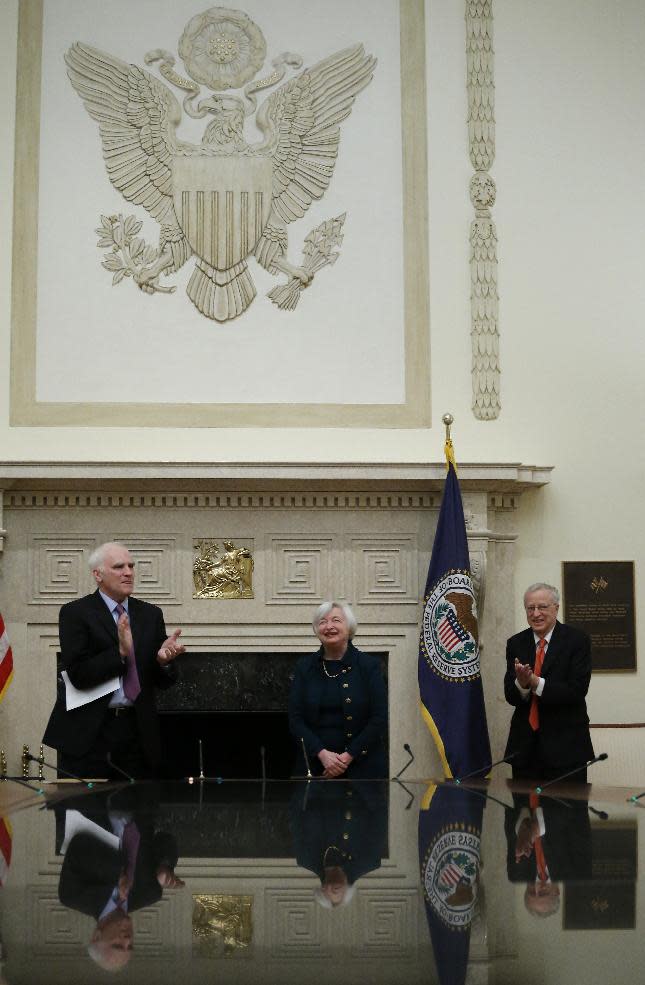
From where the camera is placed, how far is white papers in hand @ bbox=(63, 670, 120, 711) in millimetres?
4145

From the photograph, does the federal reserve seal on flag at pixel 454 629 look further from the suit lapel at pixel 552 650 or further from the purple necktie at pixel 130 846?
the purple necktie at pixel 130 846

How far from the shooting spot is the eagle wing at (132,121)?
6520mm

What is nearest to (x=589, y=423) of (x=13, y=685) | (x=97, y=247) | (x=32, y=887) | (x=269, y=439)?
(x=269, y=439)

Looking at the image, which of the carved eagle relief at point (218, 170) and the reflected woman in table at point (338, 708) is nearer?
the reflected woman in table at point (338, 708)

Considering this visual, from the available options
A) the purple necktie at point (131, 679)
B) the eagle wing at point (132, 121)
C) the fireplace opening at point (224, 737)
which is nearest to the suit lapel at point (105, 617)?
the purple necktie at point (131, 679)

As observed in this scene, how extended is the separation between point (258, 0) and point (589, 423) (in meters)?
2.93

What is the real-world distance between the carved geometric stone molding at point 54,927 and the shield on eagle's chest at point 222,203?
4.89 m

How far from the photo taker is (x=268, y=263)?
6531 mm

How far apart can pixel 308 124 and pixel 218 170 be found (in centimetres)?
55

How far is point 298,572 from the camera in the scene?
6336 millimetres

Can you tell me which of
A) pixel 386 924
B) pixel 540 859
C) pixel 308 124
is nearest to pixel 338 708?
pixel 540 859

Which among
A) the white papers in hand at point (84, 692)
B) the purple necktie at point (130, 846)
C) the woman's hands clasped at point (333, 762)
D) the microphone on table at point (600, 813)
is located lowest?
the woman's hands clasped at point (333, 762)

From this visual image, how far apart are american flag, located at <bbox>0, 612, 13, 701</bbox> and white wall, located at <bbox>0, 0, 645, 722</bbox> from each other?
0.95 meters

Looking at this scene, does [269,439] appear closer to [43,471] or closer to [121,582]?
[43,471]
